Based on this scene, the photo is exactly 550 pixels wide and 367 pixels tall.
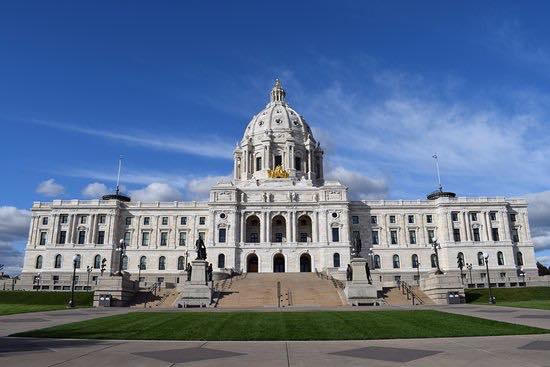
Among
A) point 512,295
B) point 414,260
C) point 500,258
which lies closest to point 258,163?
point 414,260

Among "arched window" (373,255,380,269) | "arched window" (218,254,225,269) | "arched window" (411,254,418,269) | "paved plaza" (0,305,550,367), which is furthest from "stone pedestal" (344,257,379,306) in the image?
"arched window" (411,254,418,269)

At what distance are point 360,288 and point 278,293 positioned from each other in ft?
26.9

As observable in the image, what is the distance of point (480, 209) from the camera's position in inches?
3570

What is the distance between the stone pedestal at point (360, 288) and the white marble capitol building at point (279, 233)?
3875 centimetres

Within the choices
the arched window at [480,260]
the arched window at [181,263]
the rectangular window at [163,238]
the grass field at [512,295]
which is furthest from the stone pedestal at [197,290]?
the arched window at [480,260]

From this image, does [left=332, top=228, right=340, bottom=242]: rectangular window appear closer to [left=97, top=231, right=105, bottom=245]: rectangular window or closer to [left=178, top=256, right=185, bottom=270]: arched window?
[left=178, top=256, right=185, bottom=270]: arched window

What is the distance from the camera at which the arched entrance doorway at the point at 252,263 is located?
86169 mm

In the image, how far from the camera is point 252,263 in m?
87.2

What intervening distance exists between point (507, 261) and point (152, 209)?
7303 cm

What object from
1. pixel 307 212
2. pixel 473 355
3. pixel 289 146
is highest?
pixel 289 146

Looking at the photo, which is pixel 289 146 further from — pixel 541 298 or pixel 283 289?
pixel 541 298

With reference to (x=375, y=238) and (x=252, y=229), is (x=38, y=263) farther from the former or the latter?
(x=375, y=238)

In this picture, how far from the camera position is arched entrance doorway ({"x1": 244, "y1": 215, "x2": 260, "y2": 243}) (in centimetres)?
9025

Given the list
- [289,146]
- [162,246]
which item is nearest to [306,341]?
[162,246]
